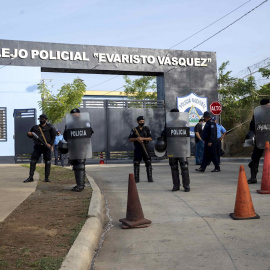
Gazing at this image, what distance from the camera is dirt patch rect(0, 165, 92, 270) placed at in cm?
402

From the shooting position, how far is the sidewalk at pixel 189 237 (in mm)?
4293

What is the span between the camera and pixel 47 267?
3746 mm

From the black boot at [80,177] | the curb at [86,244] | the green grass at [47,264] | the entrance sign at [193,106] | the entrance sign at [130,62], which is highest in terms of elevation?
the entrance sign at [130,62]

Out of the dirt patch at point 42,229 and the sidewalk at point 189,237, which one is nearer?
the dirt patch at point 42,229

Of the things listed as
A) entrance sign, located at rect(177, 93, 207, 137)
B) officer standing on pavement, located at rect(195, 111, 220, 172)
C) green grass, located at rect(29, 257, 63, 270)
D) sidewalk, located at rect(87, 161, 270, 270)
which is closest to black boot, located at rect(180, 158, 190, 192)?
sidewalk, located at rect(87, 161, 270, 270)

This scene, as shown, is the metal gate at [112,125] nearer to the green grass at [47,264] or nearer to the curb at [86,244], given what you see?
the curb at [86,244]

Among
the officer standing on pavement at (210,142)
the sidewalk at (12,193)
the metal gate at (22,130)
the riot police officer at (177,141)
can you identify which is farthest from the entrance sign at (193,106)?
the riot police officer at (177,141)

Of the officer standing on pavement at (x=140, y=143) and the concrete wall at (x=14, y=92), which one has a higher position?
the concrete wall at (x=14, y=92)

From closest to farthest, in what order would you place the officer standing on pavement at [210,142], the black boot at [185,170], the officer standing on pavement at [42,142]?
the black boot at [185,170] → the officer standing on pavement at [42,142] → the officer standing on pavement at [210,142]

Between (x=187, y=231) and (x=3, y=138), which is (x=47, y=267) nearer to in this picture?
(x=187, y=231)

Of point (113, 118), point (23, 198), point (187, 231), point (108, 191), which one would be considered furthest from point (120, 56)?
point (187, 231)

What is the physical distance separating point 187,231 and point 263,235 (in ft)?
3.07

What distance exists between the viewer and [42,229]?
5.40 m

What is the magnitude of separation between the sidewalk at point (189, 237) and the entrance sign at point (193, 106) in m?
16.2
